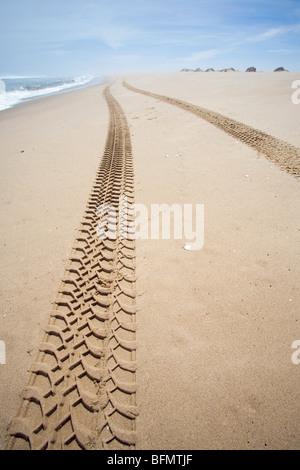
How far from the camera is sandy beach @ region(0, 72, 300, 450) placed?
1.85m

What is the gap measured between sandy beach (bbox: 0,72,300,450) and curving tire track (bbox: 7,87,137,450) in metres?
0.10

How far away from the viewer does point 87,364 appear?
7.06 feet

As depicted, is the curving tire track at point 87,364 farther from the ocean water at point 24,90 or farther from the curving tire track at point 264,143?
the ocean water at point 24,90

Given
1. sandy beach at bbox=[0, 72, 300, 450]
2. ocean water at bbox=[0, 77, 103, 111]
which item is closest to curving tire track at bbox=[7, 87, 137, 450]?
sandy beach at bbox=[0, 72, 300, 450]

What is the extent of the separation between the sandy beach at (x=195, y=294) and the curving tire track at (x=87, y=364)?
4.0 inches

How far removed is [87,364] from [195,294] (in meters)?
1.44

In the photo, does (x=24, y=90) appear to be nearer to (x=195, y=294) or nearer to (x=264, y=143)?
(x=264, y=143)

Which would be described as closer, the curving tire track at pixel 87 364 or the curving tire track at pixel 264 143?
the curving tire track at pixel 87 364

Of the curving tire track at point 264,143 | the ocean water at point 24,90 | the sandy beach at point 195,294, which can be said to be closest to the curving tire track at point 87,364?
the sandy beach at point 195,294

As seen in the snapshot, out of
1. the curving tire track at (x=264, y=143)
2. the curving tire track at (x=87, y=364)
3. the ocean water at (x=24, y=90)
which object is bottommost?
the curving tire track at (x=87, y=364)

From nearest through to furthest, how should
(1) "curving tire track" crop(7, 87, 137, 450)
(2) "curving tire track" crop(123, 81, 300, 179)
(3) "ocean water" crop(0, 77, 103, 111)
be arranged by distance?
(1) "curving tire track" crop(7, 87, 137, 450) → (2) "curving tire track" crop(123, 81, 300, 179) → (3) "ocean water" crop(0, 77, 103, 111)

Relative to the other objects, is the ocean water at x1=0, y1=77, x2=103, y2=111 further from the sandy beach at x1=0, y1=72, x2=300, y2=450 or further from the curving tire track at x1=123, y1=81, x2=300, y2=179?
the sandy beach at x1=0, y1=72, x2=300, y2=450

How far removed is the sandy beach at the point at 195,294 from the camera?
185 centimetres
